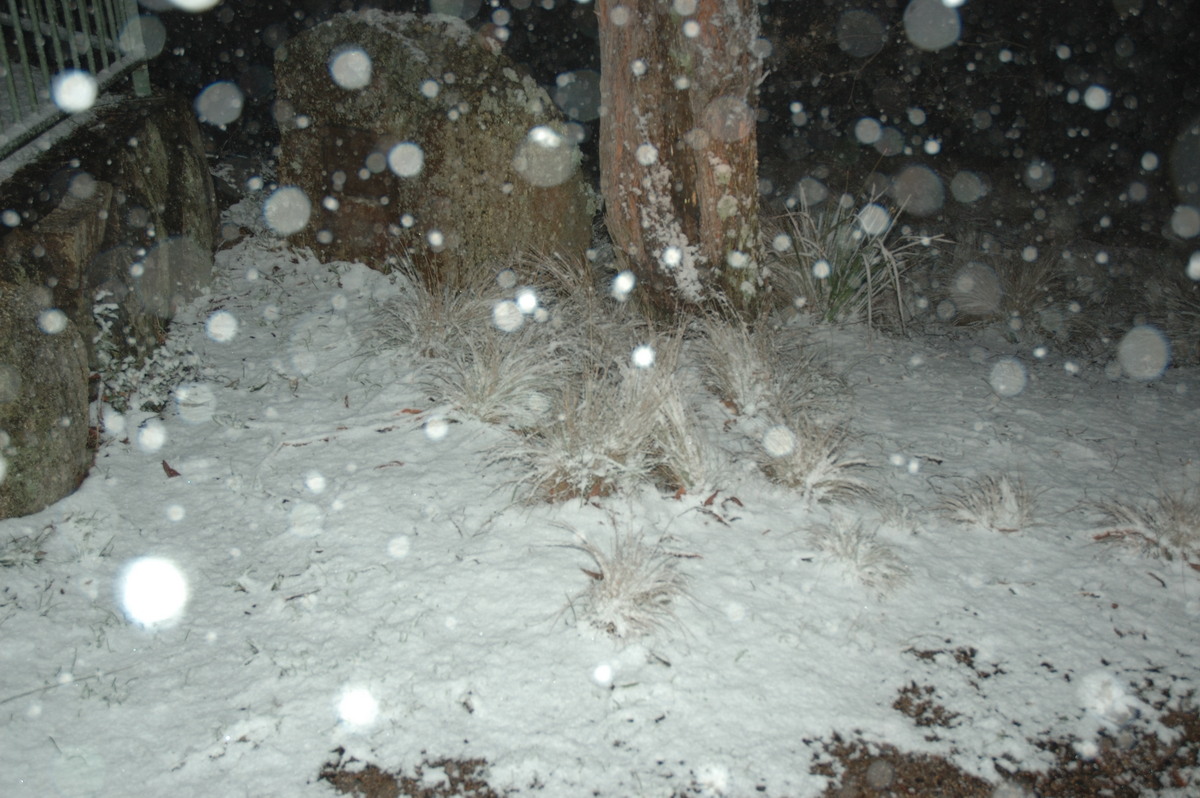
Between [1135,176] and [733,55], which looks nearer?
[733,55]

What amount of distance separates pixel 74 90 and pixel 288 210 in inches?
53.7

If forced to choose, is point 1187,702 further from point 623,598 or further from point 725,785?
point 623,598

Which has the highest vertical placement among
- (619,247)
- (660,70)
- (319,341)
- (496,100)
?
(660,70)

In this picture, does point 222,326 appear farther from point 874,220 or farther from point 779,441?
point 874,220

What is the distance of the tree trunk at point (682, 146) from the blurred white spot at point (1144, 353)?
2.35m

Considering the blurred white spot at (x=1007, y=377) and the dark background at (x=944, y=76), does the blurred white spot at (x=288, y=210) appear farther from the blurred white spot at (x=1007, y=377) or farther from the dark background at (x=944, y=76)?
the blurred white spot at (x=1007, y=377)

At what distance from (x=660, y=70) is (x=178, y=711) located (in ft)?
11.2

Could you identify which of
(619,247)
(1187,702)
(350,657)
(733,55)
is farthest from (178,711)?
(733,55)

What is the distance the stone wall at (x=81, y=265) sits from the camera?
2.77m

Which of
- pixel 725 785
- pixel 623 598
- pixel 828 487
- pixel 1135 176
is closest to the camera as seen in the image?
pixel 725 785

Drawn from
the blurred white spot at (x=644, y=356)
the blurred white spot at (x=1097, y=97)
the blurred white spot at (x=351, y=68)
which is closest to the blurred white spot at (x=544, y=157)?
the blurred white spot at (x=351, y=68)

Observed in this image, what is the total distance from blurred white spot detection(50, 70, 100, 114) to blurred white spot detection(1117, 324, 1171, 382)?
20.0 feet

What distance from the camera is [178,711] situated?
6.79ft

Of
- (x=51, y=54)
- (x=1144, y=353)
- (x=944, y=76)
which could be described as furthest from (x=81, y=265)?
(x=944, y=76)
